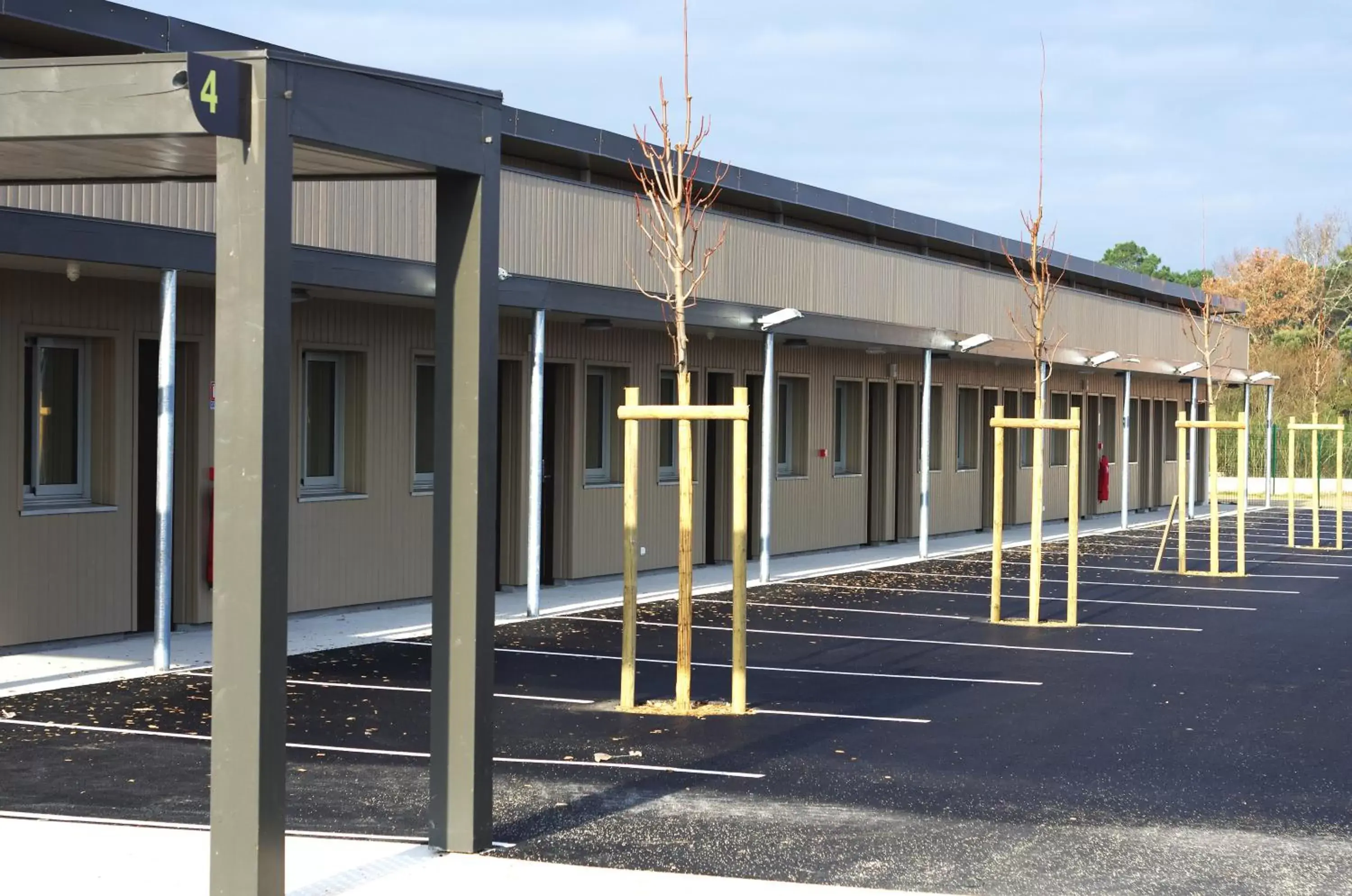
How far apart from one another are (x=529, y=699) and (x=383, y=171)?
4.77m

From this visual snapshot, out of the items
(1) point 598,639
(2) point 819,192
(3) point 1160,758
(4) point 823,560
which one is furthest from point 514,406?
(3) point 1160,758

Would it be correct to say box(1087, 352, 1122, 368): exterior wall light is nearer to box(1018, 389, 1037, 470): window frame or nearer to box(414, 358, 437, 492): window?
box(1018, 389, 1037, 470): window frame

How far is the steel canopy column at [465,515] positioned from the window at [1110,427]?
29.7 meters

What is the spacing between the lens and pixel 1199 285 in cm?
7950

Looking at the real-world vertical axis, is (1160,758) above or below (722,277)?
below

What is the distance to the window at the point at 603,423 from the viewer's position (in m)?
19.1

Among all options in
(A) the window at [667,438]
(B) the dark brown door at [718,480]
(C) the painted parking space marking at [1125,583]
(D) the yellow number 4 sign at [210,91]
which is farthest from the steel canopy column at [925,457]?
(D) the yellow number 4 sign at [210,91]

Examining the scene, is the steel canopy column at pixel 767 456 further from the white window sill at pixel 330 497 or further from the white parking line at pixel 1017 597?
the white window sill at pixel 330 497

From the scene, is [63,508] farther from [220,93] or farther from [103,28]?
[220,93]

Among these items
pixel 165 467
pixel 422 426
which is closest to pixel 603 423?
pixel 422 426

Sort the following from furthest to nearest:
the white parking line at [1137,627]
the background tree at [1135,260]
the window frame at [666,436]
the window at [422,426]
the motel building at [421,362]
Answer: the background tree at [1135,260] < the window frame at [666,436] < the window at [422,426] < the white parking line at [1137,627] < the motel building at [421,362]

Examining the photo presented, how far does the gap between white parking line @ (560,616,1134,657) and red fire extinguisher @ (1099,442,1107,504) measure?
65.5ft

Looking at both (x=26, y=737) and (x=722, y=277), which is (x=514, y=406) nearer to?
(x=722, y=277)

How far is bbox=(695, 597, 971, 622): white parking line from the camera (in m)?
16.2
